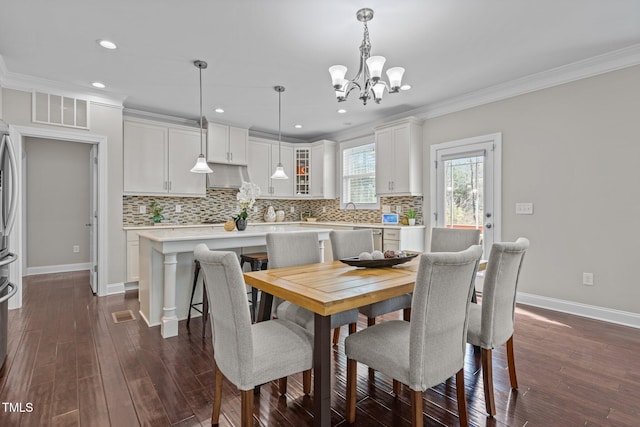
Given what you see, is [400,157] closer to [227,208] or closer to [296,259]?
[296,259]

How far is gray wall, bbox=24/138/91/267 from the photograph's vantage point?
18.0 feet

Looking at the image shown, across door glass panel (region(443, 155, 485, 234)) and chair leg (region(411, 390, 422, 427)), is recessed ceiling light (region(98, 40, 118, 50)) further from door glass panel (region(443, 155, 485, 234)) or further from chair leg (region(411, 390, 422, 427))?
door glass panel (region(443, 155, 485, 234))

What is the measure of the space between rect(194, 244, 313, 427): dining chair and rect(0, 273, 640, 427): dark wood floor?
1.32ft

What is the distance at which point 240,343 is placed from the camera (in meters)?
1.42

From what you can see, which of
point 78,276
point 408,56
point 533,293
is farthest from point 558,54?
point 78,276

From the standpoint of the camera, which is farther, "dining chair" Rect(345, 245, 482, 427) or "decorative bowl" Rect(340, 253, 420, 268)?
"decorative bowl" Rect(340, 253, 420, 268)

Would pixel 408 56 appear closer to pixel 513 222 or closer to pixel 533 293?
pixel 513 222

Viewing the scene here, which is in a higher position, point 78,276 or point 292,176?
point 292,176

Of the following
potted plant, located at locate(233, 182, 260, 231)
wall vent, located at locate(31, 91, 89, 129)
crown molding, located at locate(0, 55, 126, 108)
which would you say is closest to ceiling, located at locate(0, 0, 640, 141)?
crown molding, located at locate(0, 55, 126, 108)

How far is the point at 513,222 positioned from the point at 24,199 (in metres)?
7.25

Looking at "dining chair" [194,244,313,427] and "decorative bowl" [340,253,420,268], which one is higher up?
"decorative bowl" [340,253,420,268]

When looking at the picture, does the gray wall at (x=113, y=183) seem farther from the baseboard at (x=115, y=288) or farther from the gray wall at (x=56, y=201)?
the gray wall at (x=56, y=201)

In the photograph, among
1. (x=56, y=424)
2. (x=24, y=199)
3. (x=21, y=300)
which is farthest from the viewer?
(x=24, y=199)

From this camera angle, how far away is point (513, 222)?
3877mm
